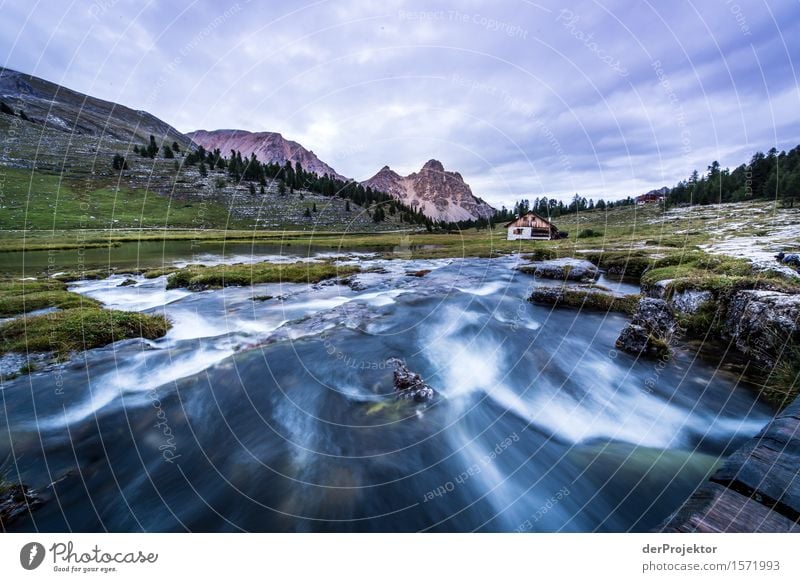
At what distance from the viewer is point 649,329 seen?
10.5 meters

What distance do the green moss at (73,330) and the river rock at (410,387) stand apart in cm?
946

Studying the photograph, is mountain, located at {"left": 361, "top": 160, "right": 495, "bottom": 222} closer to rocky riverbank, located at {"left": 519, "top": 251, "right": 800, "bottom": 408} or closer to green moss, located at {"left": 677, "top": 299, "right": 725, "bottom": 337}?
rocky riverbank, located at {"left": 519, "top": 251, "right": 800, "bottom": 408}

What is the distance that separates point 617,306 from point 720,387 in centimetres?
733

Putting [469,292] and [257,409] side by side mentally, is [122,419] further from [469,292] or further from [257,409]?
[469,292]

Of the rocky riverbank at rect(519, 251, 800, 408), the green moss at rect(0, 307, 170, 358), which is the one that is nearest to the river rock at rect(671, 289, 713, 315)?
the rocky riverbank at rect(519, 251, 800, 408)

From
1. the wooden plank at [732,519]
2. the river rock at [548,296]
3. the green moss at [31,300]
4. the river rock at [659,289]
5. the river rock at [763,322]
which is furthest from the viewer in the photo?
the river rock at [548,296]

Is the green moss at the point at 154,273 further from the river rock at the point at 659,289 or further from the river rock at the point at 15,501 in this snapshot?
the river rock at the point at 659,289

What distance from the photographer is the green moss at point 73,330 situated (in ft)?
30.8

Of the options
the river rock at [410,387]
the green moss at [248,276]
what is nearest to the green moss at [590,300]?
the river rock at [410,387]

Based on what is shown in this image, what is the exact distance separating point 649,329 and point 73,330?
64.8 ft

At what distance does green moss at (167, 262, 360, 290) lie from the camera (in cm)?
1964

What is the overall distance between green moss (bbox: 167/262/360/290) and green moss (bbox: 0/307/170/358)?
305 inches

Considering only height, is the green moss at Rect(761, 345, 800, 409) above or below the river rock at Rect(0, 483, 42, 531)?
above
